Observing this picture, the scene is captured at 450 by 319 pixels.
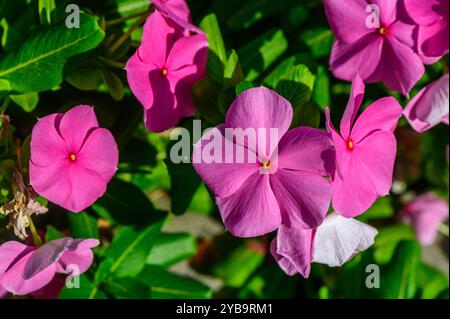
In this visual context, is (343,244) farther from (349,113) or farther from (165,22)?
(165,22)

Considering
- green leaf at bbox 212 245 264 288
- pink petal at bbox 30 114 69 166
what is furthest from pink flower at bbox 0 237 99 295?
green leaf at bbox 212 245 264 288

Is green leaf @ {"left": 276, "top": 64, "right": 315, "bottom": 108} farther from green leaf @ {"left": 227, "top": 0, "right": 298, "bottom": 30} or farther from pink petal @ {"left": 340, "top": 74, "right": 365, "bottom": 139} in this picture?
green leaf @ {"left": 227, "top": 0, "right": 298, "bottom": 30}

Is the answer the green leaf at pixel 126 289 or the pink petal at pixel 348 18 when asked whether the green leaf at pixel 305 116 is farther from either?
the green leaf at pixel 126 289

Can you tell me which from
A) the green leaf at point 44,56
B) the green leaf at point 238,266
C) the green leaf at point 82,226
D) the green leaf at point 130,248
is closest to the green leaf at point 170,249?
the green leaf at point 130,248

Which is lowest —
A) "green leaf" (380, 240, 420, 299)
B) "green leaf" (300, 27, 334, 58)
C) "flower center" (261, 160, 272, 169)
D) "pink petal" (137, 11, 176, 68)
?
"green leaf" (380, 240, 420, 299)

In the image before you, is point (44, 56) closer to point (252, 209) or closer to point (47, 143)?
point (47, 143)

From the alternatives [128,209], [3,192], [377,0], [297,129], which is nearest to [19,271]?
[3,192]
